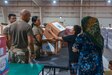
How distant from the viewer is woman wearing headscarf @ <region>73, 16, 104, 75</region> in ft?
7.50

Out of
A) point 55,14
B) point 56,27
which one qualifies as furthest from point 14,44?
point 55,14

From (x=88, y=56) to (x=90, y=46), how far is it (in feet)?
0.42

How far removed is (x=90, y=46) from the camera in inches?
91.6

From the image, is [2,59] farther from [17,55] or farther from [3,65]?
[17,55]

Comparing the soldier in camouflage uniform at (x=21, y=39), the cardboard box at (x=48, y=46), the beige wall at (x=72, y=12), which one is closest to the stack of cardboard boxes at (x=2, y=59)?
the soldier in camouflage uniform at (x=21, y=39)

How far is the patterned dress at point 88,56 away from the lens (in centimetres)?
232

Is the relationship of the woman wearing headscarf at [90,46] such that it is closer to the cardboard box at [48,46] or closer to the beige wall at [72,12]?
the cardboard box at [48,46]

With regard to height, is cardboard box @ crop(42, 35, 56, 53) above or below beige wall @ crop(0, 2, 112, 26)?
below

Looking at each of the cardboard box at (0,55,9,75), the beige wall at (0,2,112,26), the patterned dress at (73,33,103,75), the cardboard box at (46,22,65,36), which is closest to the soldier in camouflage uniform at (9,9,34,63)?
the patterned dress at (73,33,103,75)

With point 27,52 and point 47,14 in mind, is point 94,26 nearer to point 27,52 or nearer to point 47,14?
point 27,52

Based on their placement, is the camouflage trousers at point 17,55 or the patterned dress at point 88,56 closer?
the patterned dress at point 88,56

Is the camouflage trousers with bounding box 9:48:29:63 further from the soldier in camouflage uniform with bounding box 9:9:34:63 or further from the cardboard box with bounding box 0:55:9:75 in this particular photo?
the cardboard box with bounding box 0:55:9:75

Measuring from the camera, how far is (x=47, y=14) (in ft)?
55.3

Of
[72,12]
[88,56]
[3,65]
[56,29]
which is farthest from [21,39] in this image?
[72,12]
